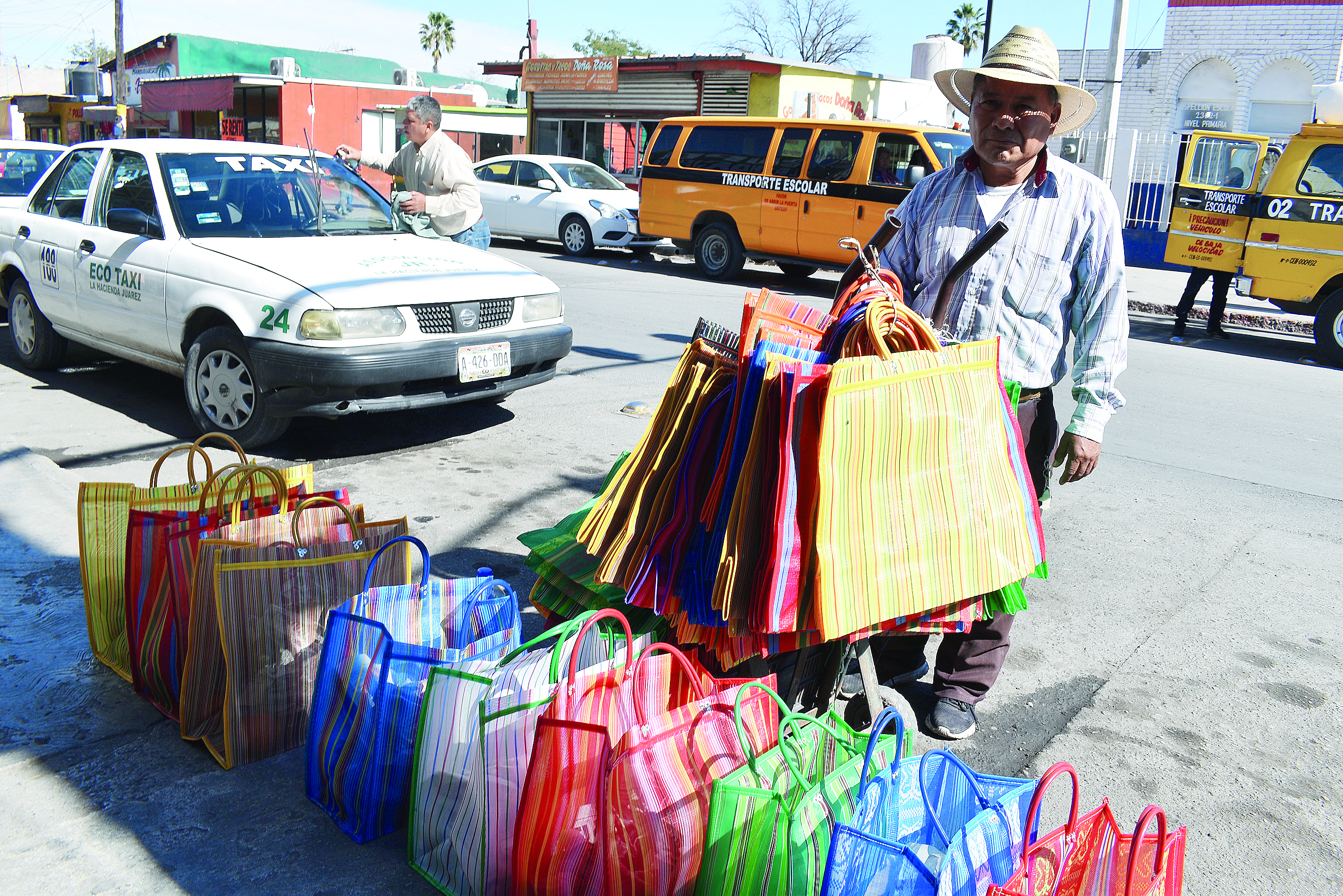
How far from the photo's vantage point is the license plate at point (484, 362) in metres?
5.34

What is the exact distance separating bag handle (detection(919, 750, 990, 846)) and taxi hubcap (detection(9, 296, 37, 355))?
6.93m

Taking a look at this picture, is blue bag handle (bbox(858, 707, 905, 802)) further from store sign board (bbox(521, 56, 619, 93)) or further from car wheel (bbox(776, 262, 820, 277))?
store sign board (bbox(521, 56, 619, 93))

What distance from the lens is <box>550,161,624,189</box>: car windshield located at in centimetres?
1653

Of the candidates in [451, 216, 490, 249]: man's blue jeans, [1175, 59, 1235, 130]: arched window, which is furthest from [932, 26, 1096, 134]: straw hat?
[1175, 59, 1235, 130]: arched window

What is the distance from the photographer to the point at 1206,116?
2416 cm

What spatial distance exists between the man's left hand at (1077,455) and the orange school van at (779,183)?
905 centimetres

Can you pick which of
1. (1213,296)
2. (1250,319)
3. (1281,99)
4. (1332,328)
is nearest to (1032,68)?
(1332,328)

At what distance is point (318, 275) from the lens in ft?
16.7

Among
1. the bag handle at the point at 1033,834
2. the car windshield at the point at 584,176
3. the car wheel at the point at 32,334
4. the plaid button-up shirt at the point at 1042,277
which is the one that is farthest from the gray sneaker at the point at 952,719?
the car windshield at the point at 584,176

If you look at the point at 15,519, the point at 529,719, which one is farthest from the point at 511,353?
the point at 529,719

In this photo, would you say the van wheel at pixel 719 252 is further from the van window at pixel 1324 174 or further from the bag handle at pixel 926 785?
the bag handle at pixel 926 785

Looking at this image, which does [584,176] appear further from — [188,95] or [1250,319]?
[188,95]

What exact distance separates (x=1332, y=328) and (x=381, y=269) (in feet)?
29.8

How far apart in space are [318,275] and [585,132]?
20226 millimetres
